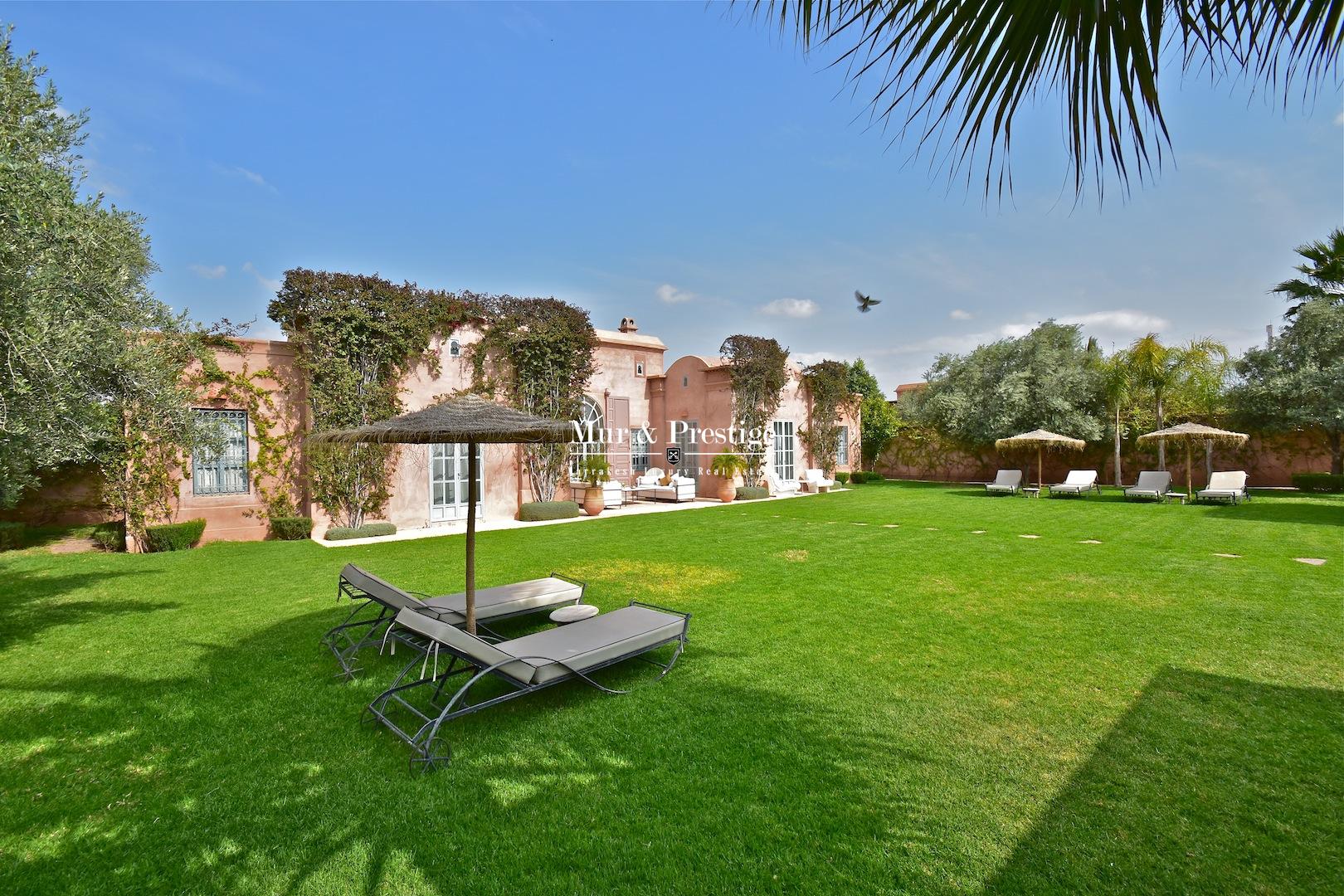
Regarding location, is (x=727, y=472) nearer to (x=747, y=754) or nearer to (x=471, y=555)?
(x=471, y=555)

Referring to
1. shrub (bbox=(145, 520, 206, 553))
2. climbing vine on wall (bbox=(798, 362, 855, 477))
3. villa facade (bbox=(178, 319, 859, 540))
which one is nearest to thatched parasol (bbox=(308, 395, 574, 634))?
villa facade (bbox=(178, 319, 859, 540))

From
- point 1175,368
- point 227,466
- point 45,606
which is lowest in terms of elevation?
point 45,606

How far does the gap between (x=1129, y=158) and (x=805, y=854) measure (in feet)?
9.61

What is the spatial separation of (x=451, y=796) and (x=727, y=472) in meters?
15.9

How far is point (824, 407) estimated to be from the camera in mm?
22359

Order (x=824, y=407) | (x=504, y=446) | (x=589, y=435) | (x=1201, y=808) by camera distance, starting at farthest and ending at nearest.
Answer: (x=824, y=407) < (x=589, y=435) < (x=504, y=446) < (x=1201, y=808)

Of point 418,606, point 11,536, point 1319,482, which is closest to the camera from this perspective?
point 418,606

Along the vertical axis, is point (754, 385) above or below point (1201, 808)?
above

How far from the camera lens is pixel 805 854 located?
2.66m

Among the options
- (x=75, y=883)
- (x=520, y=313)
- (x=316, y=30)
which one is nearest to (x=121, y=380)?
(x=316, y=30)

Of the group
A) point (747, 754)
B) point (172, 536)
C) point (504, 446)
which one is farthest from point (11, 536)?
point (747, 754)

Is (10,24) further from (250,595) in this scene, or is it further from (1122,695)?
(1122,695)

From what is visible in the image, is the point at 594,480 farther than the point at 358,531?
Yes

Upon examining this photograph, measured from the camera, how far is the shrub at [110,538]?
10.9 m
